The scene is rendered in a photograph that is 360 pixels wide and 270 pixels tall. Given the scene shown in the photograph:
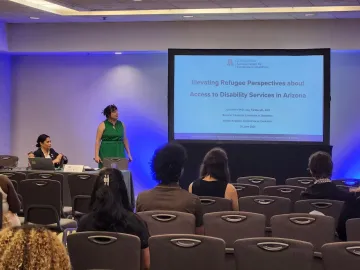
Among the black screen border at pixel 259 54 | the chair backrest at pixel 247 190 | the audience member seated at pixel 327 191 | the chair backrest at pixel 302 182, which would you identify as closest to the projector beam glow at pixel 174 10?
the black screen border at pixel 259 54

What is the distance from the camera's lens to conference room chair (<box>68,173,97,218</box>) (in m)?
7.12

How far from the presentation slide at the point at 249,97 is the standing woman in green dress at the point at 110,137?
1.02 m

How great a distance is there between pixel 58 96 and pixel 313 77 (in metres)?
5.29

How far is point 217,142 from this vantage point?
10.8m

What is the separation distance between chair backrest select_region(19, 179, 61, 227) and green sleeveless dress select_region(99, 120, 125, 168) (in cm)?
405

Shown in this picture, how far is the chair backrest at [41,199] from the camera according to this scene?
6.57m

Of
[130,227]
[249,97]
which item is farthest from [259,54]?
[130,227]

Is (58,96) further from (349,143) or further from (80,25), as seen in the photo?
(349,143)

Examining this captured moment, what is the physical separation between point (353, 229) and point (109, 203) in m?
1.79

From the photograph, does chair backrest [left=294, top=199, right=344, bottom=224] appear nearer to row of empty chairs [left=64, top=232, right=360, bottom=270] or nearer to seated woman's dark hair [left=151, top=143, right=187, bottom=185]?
seated woman's dark hair [left=151, top=143, right=187, bottom=185]

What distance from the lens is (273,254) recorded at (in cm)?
342

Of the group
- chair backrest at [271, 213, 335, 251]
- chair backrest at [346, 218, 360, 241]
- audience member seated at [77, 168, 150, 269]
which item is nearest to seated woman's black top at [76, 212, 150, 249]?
audience member seated at [77, 168, 150, 269]

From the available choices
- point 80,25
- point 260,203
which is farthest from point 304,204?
point 80,25

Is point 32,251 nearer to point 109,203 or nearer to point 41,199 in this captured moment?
point 109,203
